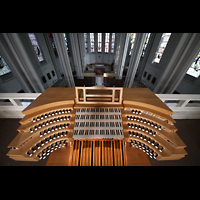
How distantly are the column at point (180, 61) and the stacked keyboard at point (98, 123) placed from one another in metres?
4.29

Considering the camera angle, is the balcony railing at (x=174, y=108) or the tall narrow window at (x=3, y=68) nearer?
the balcony railing at (x=174, y=108)

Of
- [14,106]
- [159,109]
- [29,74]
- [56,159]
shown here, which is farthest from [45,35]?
[159,109]

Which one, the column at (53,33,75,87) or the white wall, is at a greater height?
the white wall

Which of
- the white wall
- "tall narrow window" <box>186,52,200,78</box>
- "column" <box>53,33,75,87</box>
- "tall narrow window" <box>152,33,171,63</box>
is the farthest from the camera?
"tall narrow window" <box>152,33,171,63</box>

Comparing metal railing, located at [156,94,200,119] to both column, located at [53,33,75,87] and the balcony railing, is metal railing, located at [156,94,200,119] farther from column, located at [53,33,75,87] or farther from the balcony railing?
column, located at [53,33,75,87]

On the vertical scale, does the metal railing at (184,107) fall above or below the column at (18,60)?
below

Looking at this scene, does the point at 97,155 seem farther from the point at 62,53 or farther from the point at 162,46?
the point at 162,46

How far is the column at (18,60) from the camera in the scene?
4.53 m

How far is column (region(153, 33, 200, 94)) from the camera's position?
14.4 feet

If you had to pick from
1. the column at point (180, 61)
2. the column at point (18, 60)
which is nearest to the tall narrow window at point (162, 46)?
the column at point (180, 61)

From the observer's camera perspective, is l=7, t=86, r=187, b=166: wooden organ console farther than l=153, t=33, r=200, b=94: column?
No

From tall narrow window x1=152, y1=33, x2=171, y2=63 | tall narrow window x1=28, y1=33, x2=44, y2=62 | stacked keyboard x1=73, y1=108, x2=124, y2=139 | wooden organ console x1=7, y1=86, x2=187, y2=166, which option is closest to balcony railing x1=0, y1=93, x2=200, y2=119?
wooden organ console x1=7, y1=86, x2=187, y2=166

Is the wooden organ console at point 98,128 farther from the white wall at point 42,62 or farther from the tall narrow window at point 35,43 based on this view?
the tall narrow window at point 35,43

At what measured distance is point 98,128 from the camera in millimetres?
3000
